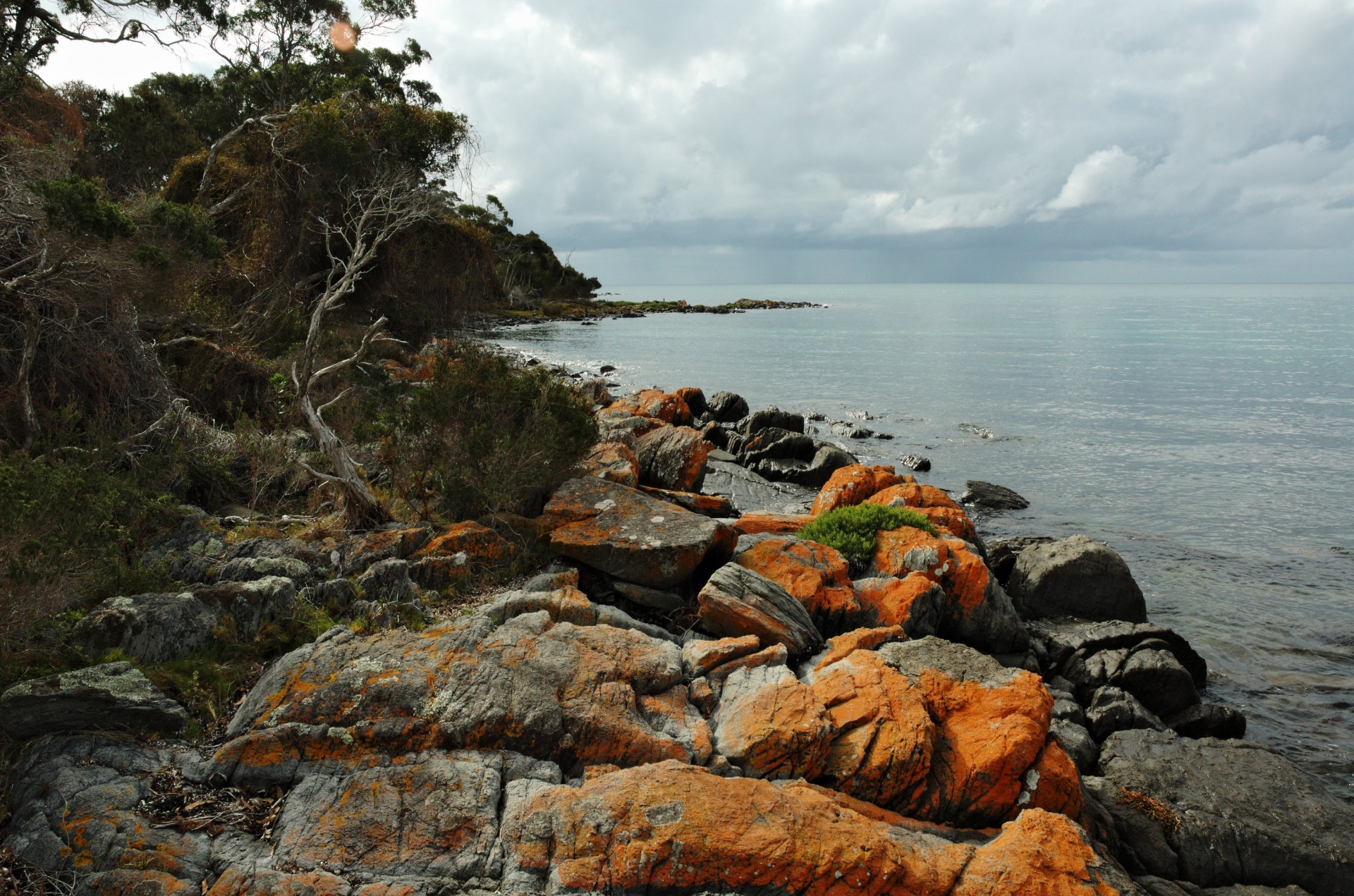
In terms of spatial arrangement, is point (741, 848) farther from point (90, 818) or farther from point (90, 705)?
point (90, 705)

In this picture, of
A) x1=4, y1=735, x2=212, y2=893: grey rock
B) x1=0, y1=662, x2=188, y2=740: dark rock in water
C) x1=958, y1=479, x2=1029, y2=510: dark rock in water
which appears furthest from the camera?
x1=958, y1=479, x2=1029, y2=510: dark rock in water

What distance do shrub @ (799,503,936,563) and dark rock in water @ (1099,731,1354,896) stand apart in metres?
4.59

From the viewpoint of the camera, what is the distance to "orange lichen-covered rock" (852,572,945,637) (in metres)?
10.3

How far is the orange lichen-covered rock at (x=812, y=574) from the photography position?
10.1 meters

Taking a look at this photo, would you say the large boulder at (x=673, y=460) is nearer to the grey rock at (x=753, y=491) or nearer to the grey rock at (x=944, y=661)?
the grey rock at (x=753, y=491)

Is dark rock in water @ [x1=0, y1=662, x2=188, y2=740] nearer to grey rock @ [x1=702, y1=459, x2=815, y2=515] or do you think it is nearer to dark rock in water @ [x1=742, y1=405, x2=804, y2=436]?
grey rock @ [x1=702, y1=459, x2=815, y2=515]

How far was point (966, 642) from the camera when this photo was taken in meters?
11.6

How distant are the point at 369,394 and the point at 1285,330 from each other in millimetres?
113671

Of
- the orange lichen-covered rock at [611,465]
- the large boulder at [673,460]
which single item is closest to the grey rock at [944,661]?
the orange lichen-covered rock at [611,465]

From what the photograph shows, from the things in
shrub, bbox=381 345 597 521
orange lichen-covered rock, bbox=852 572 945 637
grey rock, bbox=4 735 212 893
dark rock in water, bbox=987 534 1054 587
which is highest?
shrub, bbox=381 345 597 521

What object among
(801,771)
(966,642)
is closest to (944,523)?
(966,642)

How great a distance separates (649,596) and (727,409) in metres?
23.5

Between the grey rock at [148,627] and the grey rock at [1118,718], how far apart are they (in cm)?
1093

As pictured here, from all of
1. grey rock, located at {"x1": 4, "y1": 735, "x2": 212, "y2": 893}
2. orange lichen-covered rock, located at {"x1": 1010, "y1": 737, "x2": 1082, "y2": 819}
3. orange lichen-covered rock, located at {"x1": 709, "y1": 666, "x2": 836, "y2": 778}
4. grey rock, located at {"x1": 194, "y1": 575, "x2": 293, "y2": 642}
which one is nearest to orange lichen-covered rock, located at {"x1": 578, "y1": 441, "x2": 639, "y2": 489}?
grey rock, located at {"x1": 194, "y1": 575, "x2": 293, "y2": 642}
